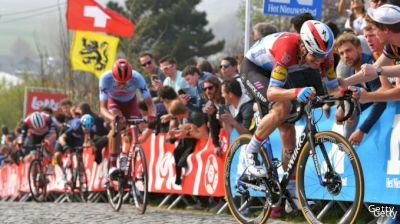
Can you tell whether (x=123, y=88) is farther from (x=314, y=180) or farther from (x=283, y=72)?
(x=314, y=180)

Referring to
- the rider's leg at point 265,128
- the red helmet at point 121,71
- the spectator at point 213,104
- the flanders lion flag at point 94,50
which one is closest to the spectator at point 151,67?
the red helmet at point 121,71

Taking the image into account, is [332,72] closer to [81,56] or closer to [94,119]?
[94,119]

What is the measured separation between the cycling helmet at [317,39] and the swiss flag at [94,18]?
1707 centimetres

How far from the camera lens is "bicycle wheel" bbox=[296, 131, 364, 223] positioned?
6.24 metres

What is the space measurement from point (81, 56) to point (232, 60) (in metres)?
13.3

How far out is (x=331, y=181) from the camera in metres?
6.47

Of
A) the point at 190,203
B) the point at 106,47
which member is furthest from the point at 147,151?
the point at 106,47

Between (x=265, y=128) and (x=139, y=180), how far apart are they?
375cm

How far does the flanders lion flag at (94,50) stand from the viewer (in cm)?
2353

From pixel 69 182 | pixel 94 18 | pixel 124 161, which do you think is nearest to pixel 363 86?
pixel 124 161

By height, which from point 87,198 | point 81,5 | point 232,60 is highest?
point 81,5

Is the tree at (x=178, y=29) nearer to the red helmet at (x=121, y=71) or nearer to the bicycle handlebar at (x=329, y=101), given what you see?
the red helmet at (x=121, y=71)

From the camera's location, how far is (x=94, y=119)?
16.5 meters

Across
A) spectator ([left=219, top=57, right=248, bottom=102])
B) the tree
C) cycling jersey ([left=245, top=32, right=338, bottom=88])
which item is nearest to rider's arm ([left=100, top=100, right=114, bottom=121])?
spectator ([left=219, top=57, right=248, bottom=102])
